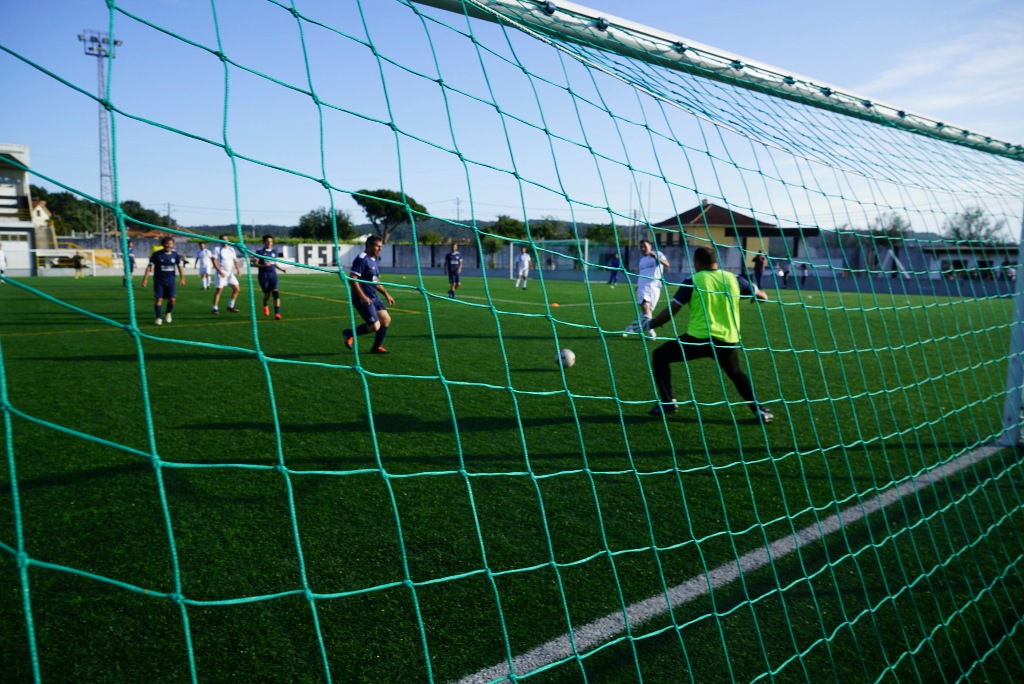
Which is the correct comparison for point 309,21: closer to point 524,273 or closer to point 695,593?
point 695,593

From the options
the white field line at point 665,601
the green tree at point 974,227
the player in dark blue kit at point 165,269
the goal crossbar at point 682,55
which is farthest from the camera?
the player in dark blue kit at point 165,269

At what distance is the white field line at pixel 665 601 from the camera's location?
238 cm

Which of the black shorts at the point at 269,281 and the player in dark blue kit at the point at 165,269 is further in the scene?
the black shorts at the point at 269,281

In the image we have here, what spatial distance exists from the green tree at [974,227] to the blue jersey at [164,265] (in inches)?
435

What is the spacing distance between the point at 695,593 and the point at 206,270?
59.3 ft

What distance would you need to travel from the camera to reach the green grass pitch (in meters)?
2.38

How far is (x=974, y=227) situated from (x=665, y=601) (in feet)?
14.4

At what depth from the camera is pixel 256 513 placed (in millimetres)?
3541

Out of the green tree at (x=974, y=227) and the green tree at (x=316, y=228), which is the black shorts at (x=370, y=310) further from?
the green tree at (x=316, y=228)

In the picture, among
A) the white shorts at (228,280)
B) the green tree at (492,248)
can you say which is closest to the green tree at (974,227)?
the white shorts at (228,280)

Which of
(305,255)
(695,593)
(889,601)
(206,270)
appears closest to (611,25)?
(695,593)

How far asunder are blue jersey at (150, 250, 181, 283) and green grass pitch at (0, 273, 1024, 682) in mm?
5014

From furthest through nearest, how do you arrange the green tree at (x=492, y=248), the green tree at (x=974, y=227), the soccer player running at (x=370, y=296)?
the green tree at (x=492, y=248)
the soccer player running at (x=370, y=296)
the green tree at (x=974, y=227)

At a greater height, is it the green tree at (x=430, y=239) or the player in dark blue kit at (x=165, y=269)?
the green tree at (x=430, y=239)
